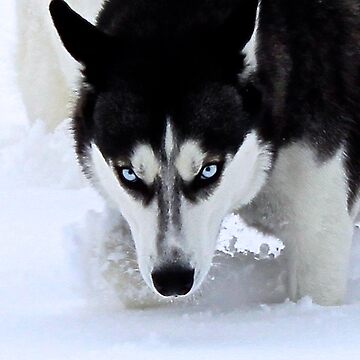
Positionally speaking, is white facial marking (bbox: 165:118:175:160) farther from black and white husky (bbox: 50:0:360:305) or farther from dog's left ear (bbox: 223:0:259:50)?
dog's left ear (bbox: 223:0:259:50)

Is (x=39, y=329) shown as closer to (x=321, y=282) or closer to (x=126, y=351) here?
(x=126, y=351)

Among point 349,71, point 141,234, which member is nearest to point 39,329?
point 141,234

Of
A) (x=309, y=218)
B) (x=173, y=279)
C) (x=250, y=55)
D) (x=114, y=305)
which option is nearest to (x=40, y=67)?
(x=114, y=305)

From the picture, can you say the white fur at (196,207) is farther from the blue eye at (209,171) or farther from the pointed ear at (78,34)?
the pointed ear at (78,34)

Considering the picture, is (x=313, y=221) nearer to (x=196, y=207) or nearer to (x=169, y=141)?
(x=196, y=207)

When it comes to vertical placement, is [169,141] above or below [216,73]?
below

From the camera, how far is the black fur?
3262 mm

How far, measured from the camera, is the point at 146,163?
3.24 m

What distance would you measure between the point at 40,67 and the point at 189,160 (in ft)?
7.24

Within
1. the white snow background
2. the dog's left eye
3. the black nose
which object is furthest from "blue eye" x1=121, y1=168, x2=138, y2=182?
the white snow background

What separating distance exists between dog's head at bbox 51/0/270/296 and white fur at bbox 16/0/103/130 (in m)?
1.26

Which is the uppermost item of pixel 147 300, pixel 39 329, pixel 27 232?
pixel 39 329

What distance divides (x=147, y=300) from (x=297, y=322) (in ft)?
2.24

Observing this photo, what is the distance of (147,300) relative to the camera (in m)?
3.84
